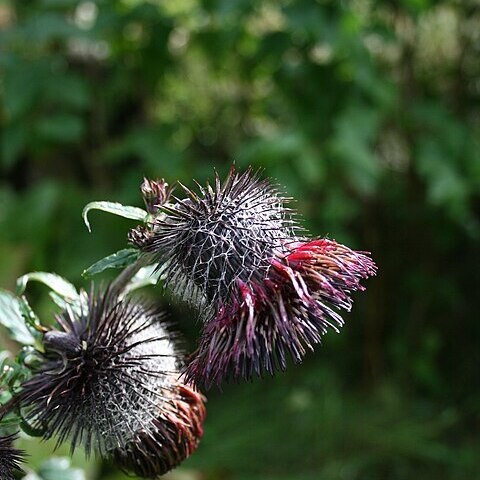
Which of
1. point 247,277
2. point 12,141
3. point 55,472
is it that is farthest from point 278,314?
point 12,141

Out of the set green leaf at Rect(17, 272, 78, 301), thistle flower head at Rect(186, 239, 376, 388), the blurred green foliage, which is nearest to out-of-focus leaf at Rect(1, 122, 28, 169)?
the blurred green foliage

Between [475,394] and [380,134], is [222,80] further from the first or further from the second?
[475,394]

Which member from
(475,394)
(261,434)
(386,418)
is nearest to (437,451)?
(386,418)

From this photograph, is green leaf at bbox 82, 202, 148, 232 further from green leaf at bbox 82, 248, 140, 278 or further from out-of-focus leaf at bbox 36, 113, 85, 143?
out-of-focus leaf at bbox 36, 113, 85, 143

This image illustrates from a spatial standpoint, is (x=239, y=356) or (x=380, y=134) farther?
(x=380, y=134)

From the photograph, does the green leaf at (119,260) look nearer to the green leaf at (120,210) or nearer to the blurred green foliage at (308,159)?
the green leaf at (120,210)

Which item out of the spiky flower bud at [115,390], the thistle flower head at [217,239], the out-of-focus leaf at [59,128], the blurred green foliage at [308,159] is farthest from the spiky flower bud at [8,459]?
the out-of-focus leaf at [59,128]

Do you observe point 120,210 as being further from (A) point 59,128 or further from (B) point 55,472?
(A) point 59,128
